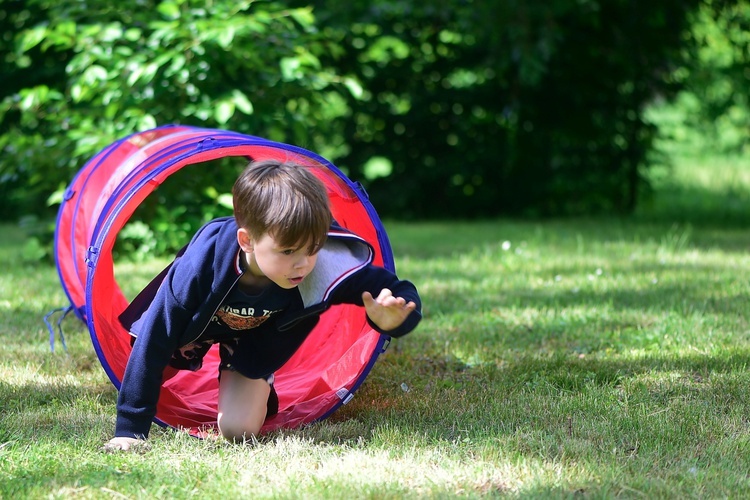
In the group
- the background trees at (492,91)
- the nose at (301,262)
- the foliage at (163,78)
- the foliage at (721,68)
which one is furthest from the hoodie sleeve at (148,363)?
the foliage at (721,68)

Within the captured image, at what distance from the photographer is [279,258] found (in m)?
2.82

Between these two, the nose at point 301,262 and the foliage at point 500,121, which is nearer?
the nose at point 301,262

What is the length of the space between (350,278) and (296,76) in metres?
3.34

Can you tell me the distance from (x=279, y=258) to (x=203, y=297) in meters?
0.31

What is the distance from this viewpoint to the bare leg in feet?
10.00

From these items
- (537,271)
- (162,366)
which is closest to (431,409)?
(162,366)

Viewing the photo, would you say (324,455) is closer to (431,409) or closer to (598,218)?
(431,409)

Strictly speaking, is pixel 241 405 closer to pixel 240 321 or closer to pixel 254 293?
pixel 240 321

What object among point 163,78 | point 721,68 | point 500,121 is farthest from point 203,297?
point 721,68

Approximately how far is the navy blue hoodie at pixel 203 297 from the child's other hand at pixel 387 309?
0.02 m

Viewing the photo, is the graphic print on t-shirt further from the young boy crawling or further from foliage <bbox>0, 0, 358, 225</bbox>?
foliage <bbox>0, 0, 358, 225</bbox>

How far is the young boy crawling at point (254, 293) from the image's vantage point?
2.82 metres

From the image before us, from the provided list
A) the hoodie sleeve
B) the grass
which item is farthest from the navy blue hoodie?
the grass

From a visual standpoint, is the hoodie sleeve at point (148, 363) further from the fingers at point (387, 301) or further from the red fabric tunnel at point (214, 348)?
the fingers at point (387, 301)
